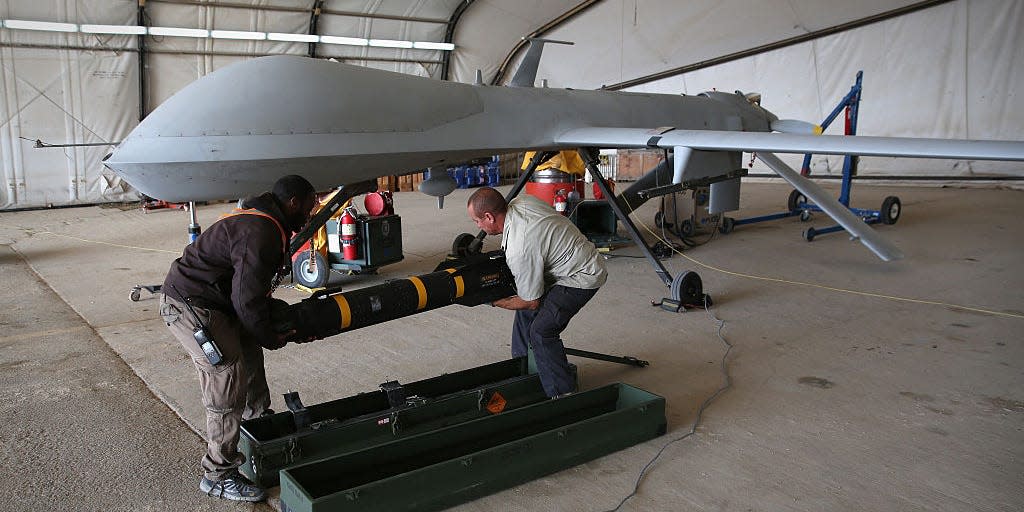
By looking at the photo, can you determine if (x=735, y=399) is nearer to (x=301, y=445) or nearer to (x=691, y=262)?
(x=301, y=445)

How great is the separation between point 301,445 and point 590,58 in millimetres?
18834

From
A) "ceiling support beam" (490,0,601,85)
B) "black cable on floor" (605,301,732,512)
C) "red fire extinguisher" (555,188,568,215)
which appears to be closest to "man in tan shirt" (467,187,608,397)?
"black cable on floor" (605,301,732,512)

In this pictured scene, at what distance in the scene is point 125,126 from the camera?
15328 millimetres

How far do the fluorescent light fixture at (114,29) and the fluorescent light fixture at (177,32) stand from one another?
279mm

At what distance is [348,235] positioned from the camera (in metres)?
6.67

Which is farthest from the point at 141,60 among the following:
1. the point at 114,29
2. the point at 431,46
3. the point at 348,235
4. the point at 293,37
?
the point at 348,235

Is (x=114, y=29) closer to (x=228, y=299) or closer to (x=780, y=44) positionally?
(x=228, y=299)

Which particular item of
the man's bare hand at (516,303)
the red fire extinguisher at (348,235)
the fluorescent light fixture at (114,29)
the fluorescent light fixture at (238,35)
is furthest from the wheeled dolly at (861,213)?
the fluorescent light fixture at (114,29)

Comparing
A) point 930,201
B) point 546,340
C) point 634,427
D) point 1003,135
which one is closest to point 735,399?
point 634,427

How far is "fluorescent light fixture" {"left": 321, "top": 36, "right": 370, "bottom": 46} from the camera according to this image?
1731cm

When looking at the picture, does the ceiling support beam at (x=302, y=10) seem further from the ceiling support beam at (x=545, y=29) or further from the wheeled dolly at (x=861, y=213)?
the wheeled dolly at (x=861, y=213)

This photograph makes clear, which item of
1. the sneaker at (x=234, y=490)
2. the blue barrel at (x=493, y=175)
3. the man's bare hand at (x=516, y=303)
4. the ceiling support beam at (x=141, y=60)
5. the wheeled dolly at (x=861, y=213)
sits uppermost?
the ceiling support beam at (x=141, y=60)

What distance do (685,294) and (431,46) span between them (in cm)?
1565

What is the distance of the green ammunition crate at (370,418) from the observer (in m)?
3.03
